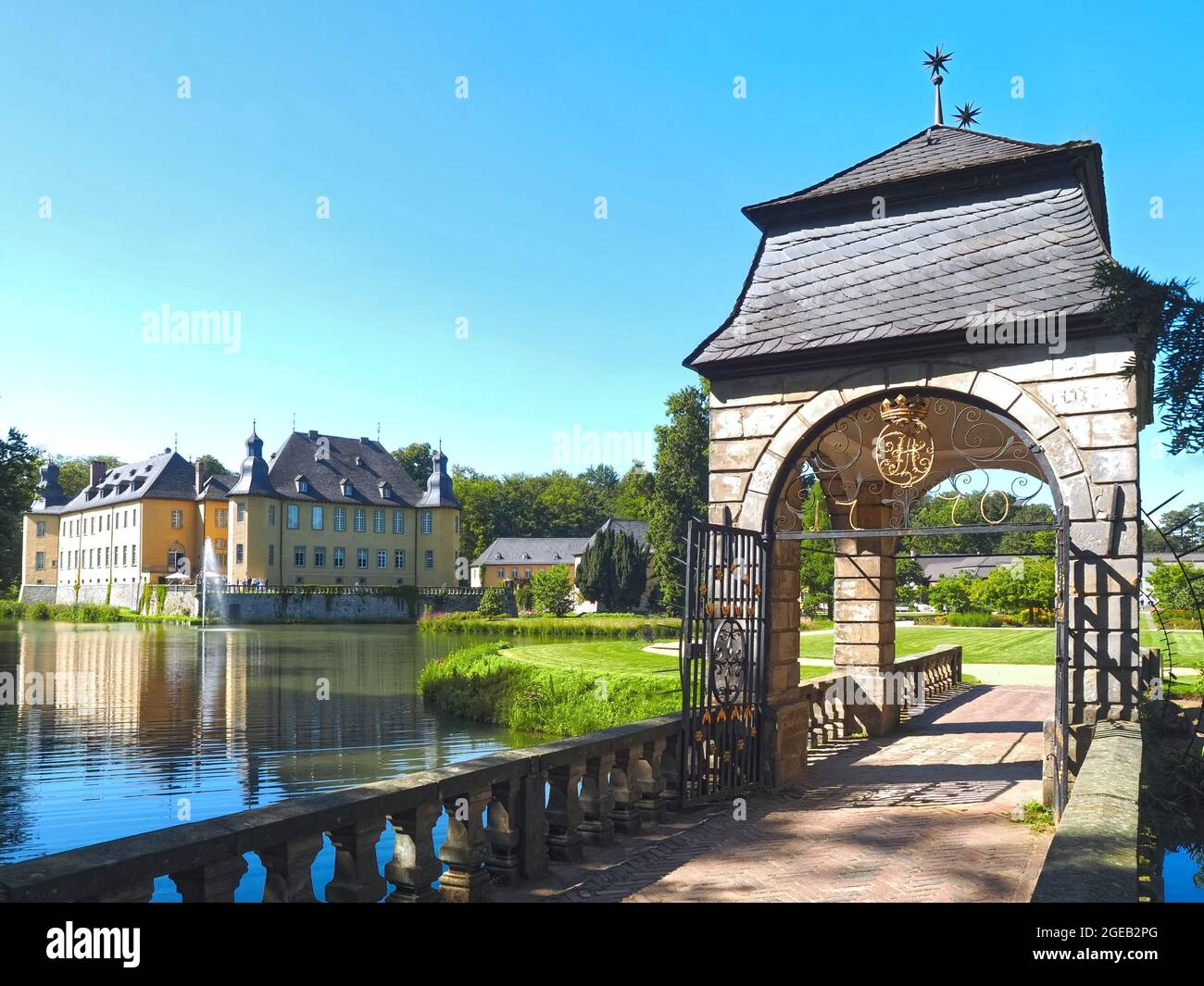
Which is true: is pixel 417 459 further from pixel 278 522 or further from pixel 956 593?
pixel 956 593

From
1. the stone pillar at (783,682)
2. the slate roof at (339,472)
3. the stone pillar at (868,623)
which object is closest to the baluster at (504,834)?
the stone pillar at (783,682)

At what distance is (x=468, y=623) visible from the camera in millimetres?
48156

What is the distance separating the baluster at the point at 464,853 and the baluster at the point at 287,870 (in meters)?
1.00

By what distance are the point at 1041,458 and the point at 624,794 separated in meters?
4.04

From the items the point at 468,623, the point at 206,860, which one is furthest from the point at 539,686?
the point at 468,623

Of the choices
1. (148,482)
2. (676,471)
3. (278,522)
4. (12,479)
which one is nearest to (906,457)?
(12,479)

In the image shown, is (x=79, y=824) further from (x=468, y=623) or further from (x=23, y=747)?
(x=468, y=623)

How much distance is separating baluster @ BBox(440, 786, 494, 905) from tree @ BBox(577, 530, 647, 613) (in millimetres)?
56462

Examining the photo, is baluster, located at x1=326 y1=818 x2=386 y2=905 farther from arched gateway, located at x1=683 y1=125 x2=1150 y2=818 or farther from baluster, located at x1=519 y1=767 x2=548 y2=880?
arched gateway, located at x1=683 y1=125 x2=1150 y2=818

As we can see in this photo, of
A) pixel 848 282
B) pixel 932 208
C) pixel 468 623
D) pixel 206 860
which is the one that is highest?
pixel 932 208

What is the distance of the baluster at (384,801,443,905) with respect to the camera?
16.1 ft

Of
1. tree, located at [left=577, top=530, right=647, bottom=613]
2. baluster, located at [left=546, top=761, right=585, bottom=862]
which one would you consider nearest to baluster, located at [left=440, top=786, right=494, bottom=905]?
baluster, located at [left=546, top=761, right=585, bottom=862]

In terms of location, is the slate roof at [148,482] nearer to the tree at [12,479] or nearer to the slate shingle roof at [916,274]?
the tree at [12,479]
